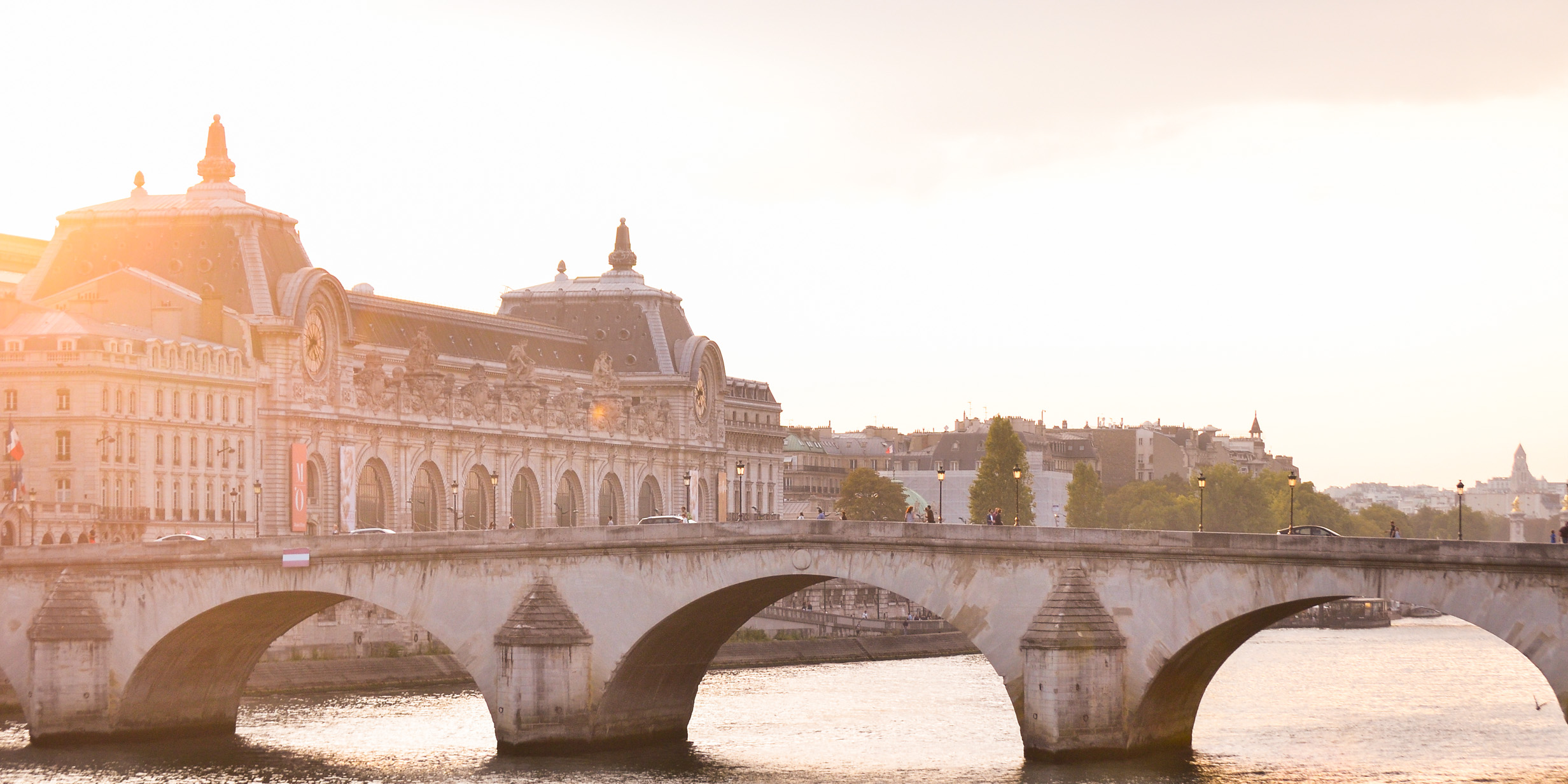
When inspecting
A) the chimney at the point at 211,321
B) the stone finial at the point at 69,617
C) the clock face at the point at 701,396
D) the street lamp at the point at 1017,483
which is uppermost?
the chimney at the point at 211,321

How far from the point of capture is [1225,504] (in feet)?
641

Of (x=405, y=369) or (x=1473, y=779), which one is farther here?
(x=405, y=369)

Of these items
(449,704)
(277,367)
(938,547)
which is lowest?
(449,704)

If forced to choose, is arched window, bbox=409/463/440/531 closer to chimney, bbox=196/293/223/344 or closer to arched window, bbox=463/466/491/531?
arched window, bbox=463/466/491/531

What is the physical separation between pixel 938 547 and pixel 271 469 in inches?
2277

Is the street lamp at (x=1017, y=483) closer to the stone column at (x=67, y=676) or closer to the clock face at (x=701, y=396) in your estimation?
the clock face at (x=701, y=396)

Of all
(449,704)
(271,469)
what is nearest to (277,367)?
(271,469)

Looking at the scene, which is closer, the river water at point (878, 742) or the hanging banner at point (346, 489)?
the river water at point (878, 742)

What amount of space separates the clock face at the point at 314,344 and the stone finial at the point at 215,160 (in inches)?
361

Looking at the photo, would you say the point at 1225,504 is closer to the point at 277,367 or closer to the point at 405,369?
the point at 405,369

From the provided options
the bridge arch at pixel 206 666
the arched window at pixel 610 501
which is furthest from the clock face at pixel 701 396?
the bridge arch at pixel 206 666

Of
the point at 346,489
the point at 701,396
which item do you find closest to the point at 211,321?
the point at 346,489

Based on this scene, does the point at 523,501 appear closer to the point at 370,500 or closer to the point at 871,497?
the point at 370,500

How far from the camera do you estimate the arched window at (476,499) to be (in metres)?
132
